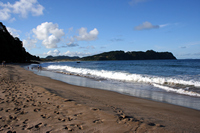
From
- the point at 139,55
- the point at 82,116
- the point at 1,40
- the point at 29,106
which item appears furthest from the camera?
the point at 139,55

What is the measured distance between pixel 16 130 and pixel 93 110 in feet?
8.16

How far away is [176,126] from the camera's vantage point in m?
4.06

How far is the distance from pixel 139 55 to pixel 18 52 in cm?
12586

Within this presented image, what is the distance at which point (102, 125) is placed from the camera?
3.91 meters

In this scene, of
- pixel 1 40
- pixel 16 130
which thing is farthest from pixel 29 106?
pixel 1 40

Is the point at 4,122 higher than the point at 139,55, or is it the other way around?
the point at 139,55

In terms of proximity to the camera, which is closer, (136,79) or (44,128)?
(44,128)

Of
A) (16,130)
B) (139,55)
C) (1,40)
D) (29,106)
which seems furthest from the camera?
(139,55)

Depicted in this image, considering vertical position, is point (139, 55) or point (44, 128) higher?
point (139, 55)

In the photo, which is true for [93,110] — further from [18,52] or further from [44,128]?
[18,52]

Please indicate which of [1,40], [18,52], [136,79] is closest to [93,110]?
[136,79]

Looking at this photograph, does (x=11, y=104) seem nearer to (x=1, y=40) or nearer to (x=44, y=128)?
(x=44, y=128)

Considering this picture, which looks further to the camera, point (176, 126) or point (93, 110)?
point (93, 110)

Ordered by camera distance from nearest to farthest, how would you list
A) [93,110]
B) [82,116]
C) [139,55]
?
1. [82,116]
2. [93,110]
3. [139,55]
